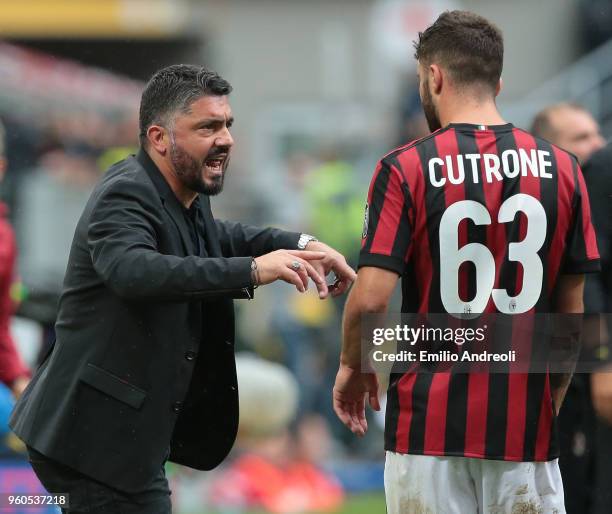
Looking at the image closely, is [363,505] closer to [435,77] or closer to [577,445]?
[577,445]

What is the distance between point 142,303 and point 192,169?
18.8 inches

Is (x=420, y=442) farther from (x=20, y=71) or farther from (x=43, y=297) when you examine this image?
(x=20, y=71)

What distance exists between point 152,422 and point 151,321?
1.05 ft

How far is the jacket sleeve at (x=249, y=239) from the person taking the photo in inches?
174

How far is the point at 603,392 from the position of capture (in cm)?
468

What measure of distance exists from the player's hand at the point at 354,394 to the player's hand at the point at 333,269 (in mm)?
283

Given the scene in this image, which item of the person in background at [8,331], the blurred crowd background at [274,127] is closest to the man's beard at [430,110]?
the person in background at [8,331]

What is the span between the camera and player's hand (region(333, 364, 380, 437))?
4.05 meters

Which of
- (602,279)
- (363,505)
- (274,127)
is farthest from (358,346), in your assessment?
(274,127)

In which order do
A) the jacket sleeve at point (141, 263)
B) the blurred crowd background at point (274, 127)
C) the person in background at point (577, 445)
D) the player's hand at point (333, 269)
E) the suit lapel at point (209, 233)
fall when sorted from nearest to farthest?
the jacket sleeve at point (141, 263) → the player's hand at point (333, 269) → the suit lapel at point (209, 233) → the person in background at point (577, 445) → the blurred crowd background at point (274, 127)

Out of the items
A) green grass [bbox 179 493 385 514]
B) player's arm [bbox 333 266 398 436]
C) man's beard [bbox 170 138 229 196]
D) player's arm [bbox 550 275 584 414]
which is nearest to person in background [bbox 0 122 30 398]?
man's beard [bbox 170 138 229 196]

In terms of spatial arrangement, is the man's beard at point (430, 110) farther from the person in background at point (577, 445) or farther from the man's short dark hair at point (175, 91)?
the person in background at point (577, 445)

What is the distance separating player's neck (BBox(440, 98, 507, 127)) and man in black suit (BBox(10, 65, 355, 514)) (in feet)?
2.01

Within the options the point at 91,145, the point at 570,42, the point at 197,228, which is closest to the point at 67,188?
the point at 91,145
